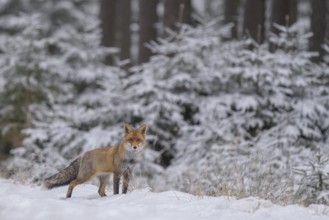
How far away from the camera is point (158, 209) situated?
5754 millimetres

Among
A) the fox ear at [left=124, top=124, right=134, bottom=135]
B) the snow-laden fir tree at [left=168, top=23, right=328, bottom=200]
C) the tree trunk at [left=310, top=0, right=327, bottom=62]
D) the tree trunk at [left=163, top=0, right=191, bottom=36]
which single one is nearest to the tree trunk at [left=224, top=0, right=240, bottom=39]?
the tree trunk at [left=310, top=0, right=327, bottom=62]

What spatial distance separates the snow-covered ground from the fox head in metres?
0.81

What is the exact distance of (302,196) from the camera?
769cm

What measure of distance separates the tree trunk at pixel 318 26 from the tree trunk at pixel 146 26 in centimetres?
537

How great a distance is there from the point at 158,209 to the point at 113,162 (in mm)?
1659

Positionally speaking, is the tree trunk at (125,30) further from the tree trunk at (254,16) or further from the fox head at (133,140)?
the fox head at (133,140)

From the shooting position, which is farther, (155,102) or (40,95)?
(40,95)

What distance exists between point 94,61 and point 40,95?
2.88 metres

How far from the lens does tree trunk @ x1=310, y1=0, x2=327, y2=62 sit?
51.2ft

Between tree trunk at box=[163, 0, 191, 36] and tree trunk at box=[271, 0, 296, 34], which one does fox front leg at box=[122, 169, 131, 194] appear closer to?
tree trunk at box=[163, 0, 191, 36]

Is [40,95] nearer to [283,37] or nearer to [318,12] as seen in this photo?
[283,37]

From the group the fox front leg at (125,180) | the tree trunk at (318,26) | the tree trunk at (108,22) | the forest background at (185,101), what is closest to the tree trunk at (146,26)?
the forest background at (185,101)

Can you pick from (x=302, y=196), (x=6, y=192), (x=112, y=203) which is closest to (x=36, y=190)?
(x=6, y=192)

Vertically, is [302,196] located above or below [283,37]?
below
